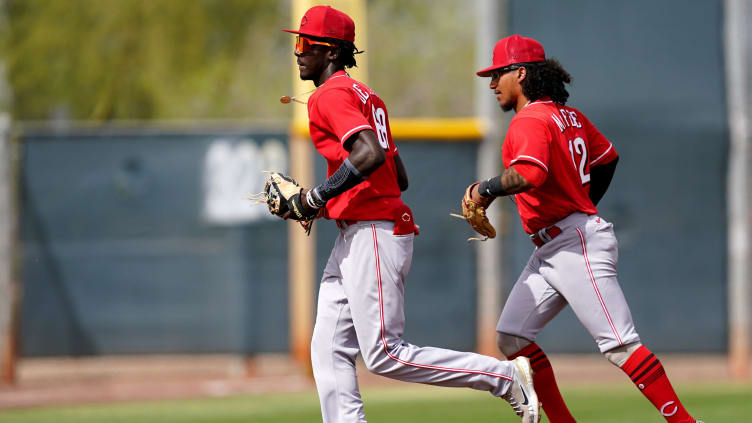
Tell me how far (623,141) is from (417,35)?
8513mm

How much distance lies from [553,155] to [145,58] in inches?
413

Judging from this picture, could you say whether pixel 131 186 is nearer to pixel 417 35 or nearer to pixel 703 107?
pixel 703 107

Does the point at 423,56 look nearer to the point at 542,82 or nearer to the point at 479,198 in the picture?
the point at 542,82

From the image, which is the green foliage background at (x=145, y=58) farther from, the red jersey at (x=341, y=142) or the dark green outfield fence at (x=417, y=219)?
the red jersey at (x=341, y=142)

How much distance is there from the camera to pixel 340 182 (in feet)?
14.3

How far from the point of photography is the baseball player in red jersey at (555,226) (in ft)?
15.5

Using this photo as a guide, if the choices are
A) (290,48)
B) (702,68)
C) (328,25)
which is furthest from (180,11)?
(328,25)

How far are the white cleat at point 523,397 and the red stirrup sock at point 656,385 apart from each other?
475 millimetres

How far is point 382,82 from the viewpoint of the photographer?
18344 mm

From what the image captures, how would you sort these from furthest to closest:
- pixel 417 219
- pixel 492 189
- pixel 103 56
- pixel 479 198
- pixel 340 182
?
pixel 103 56 < pixel 417 219 < pixel 479 198 < pixel 492 189 < pixel 340 182

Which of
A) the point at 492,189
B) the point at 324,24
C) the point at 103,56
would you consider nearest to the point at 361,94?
the point at 324,24

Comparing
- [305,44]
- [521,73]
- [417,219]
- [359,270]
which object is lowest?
[417,219]

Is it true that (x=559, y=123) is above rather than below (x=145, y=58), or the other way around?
below

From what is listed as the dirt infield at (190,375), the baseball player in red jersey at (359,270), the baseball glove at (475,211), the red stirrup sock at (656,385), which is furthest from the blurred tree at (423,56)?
the baseball player in red jersey at (359,270)
